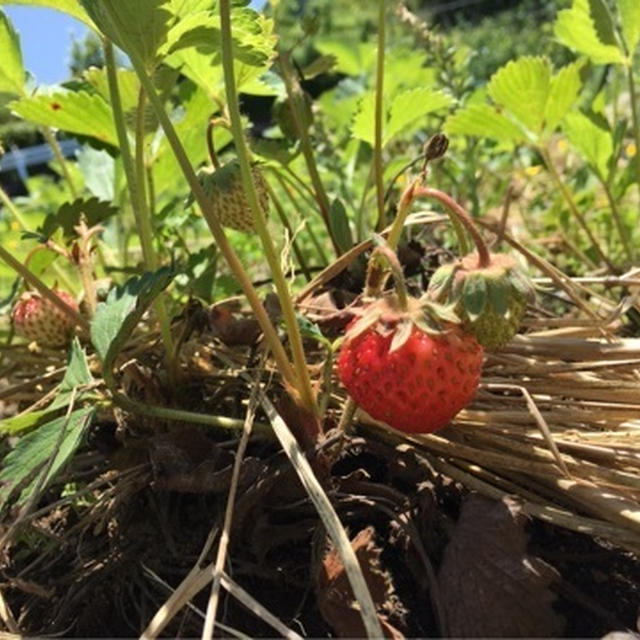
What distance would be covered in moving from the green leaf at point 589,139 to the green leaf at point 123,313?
771 millimetres

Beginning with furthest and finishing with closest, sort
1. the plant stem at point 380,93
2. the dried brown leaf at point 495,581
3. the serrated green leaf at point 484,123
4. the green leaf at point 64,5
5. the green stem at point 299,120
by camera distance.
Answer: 1. the serrated green leaf at point 484,123
2. the green stem at point 299,120
3. the plant stem at point 380,93
4. the green leaf at point 64,5
5. the dried brown leaf at point 495,581

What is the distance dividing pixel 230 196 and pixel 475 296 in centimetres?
29

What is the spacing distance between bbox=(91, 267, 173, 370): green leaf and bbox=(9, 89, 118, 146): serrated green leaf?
12.7 inches

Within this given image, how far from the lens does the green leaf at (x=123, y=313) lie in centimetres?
75

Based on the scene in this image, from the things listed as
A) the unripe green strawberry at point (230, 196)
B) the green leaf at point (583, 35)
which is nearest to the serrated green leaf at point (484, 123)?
the green leaf at point (583, 35)

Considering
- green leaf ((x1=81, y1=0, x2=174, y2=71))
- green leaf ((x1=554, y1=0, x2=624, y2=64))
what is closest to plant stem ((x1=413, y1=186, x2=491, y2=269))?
green leaf ((x1=81, y1=0, x2=174, y2=71))

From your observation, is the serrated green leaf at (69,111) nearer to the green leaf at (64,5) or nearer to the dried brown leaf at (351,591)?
the green leaf at (64,5)

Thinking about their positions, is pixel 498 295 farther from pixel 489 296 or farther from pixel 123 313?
pixel 123 313

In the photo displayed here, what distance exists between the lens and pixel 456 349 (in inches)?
27.8

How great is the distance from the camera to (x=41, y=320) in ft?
3.35

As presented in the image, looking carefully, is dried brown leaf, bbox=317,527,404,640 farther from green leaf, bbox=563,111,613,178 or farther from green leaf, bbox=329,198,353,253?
green leaf, bbox=563,111,613,178

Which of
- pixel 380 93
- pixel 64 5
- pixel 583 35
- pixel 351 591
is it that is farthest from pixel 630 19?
pixel 351 591

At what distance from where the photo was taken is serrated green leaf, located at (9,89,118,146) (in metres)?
1.00

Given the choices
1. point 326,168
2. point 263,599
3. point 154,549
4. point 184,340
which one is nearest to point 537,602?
point 263,599
